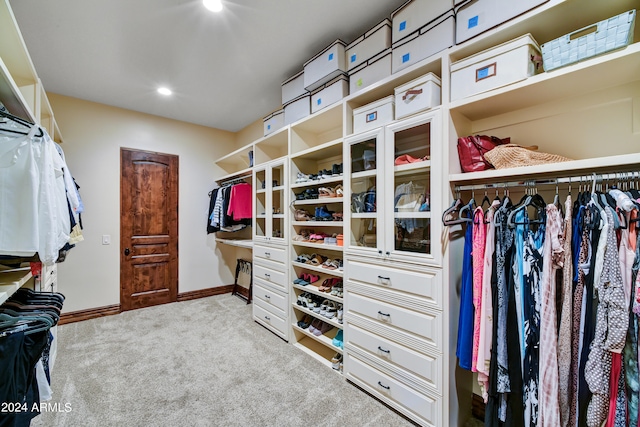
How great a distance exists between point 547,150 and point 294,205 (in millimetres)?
2058

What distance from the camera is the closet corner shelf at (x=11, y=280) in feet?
3.69

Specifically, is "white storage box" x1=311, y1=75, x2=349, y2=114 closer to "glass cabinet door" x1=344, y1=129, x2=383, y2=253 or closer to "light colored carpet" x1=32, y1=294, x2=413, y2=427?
"glass cabinet door" x1=344, y1=129, x2=383, y2=253

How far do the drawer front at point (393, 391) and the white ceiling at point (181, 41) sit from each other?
103 inches

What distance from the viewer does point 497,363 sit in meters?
1.37

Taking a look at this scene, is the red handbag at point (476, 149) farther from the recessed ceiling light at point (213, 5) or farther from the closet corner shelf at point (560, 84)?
the recessed ceiling light at point (213, 5)

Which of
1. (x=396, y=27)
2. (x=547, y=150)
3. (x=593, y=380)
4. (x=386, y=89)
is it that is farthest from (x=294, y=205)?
(x=593, y=380)

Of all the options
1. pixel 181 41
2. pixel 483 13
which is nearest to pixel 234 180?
pixel 181 41

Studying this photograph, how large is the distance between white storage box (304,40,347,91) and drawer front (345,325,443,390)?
208cm

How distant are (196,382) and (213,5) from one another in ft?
9.34

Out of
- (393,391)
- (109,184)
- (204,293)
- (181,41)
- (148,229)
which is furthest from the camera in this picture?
(204,293)

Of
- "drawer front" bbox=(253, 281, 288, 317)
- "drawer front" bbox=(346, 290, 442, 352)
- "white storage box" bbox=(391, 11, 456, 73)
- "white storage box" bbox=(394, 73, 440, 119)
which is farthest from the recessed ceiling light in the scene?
"drawer front" bbox=(253, 281, 288, 317)

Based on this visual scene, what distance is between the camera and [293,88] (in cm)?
271

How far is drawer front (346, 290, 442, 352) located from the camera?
63.6 inches

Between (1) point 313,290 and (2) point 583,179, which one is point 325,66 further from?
(1) point 313,290
